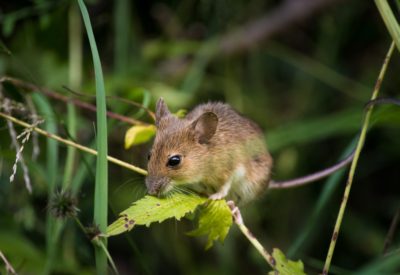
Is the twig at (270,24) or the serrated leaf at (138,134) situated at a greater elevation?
the twig at (270,24)

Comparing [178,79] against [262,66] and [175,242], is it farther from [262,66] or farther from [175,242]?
[175,242]

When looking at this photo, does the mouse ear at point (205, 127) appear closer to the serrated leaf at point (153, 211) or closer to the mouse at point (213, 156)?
the mouse at point (213, 156)

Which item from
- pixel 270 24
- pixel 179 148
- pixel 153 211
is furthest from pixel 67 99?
pixel 270 24

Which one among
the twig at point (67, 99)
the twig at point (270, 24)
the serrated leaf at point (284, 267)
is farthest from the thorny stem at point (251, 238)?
the twig at point (270, 24)

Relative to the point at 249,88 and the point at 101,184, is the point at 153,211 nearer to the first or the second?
the point at 101,184

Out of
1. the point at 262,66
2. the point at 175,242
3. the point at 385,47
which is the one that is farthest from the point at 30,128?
the point at 385,47

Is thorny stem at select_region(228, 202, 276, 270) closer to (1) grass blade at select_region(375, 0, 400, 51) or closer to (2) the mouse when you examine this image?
(2) the mouse

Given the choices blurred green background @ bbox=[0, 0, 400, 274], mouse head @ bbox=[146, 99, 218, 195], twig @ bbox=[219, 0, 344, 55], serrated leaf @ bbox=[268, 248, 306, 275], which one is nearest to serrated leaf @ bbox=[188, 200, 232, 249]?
serrated leaf @ bbox=[268, 248, 306, 275]
